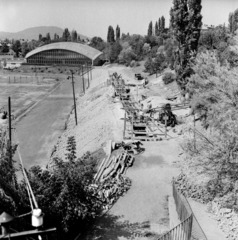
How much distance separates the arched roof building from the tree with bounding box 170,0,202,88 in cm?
8469

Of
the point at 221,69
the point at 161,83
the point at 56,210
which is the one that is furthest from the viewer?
the point at 161,83

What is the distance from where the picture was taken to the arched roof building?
11962 centimetres

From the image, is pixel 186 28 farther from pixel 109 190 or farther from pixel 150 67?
pixel 150 67

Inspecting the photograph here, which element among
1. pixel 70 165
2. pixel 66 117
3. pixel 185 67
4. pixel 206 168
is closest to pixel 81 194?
pixel 70 165

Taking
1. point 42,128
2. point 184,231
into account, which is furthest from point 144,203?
point 42,128

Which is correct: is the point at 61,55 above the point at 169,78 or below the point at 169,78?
above

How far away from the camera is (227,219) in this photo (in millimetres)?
14336

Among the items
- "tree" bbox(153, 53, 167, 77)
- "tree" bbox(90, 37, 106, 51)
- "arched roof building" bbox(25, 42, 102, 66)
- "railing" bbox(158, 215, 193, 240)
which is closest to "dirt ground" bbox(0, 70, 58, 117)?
"tree" bbox(153, 53, 167, 77)

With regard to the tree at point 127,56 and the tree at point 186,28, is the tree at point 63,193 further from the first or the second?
the tree at point 127,56

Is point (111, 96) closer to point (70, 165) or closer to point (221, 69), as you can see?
point (221, 69)

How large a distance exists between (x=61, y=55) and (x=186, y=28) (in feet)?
299

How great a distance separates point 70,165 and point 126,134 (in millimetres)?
15032

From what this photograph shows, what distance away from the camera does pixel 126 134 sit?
28.5 m

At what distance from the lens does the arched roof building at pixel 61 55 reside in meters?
120
